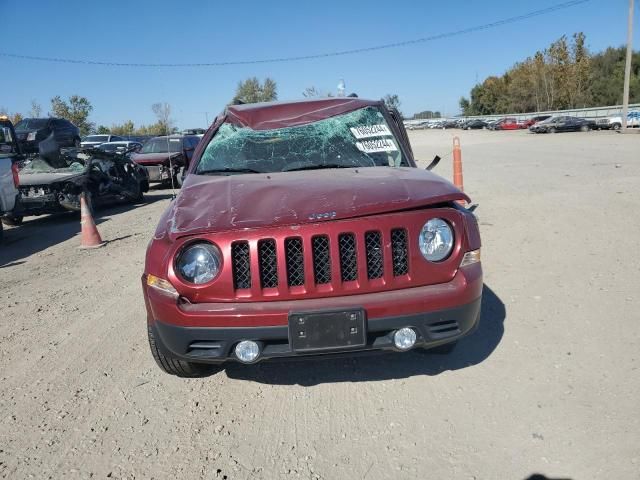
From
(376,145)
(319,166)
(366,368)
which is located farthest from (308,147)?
(366,368)

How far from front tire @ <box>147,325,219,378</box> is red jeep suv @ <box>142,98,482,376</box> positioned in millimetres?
89

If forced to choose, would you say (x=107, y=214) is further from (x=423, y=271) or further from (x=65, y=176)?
(x=423, y=271)

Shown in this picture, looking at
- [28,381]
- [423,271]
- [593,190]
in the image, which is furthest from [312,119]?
[593,190]

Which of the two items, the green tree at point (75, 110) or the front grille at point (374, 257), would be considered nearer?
the front grille at point (374, 257)

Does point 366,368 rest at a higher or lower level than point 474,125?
higher

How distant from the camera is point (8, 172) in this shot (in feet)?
27.4

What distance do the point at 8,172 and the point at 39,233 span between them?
1486 mm

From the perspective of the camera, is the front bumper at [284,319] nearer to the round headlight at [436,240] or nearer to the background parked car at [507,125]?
the round headlight at [436,240]

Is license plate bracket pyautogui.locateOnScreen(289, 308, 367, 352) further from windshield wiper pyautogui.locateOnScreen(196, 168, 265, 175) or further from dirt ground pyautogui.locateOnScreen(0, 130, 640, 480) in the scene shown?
windshield wiper pyautogui.locateOnScreen(196, 168, 265, 175)

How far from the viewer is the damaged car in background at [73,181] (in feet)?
32.8

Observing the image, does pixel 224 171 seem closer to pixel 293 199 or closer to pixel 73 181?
pixel 293 199

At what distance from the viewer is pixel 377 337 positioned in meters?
2.55

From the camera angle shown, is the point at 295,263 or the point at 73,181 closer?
the point at 295,263

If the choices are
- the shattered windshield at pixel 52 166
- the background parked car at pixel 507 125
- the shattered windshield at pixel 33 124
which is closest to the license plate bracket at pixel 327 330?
the shattered windshield at pixel 52 166
